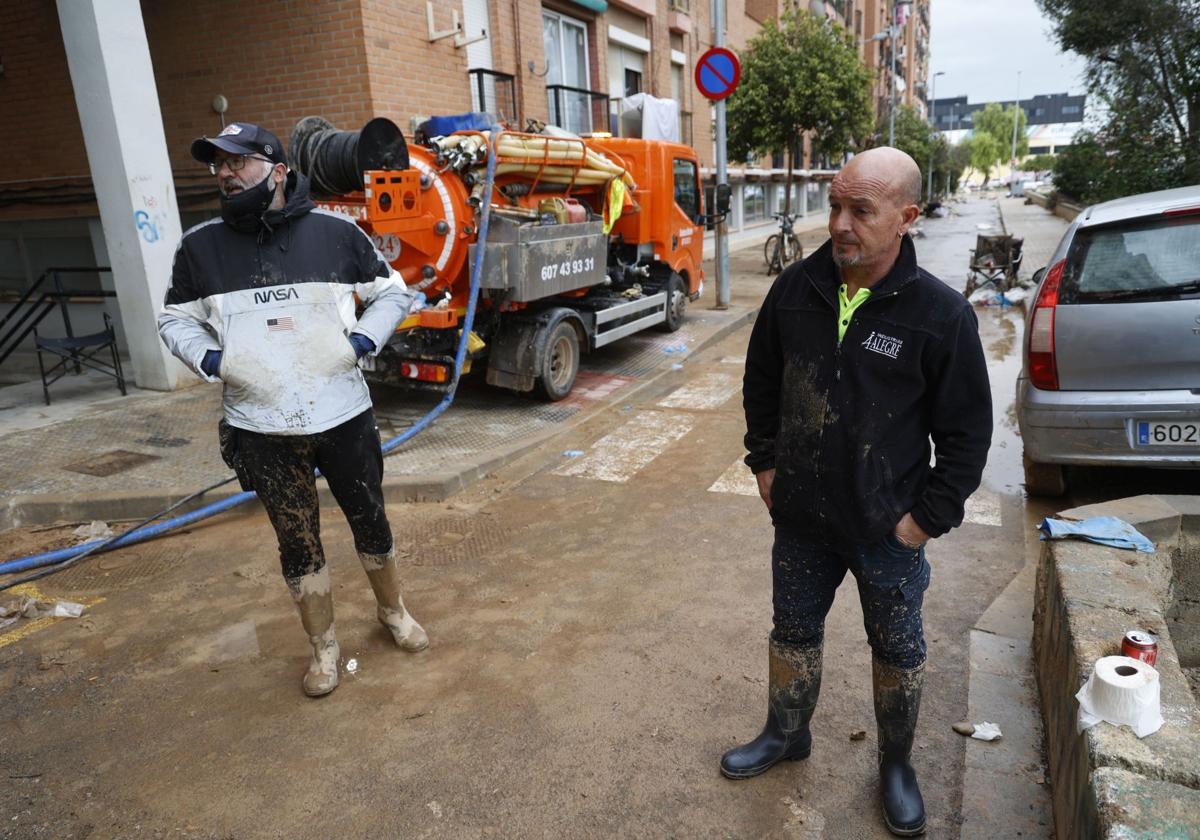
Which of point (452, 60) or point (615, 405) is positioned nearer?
point (615, 405)

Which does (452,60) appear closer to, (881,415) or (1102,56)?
(881,415)

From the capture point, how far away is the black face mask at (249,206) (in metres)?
2.97

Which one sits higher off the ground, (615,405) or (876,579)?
(876,579)

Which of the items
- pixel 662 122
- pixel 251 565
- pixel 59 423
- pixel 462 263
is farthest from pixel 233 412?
pixel 662 122

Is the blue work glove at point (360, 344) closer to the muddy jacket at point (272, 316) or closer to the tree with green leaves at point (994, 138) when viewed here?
the muddy jacket at point (272, 316)

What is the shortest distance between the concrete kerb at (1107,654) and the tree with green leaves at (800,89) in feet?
52.5

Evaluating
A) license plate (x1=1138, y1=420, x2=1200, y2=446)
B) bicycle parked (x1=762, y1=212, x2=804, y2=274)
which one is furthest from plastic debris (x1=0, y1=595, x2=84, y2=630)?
bicycle parked (x1=762, y1=212, x2=804, y2=274)

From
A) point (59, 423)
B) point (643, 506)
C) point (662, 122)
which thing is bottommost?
point (643, 506)

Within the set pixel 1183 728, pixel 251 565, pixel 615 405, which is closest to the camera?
pixel 1183 728

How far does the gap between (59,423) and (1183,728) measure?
25.8ft

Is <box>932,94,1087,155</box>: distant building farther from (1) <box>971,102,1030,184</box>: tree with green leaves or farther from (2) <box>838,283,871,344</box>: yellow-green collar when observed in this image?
(2) <box>838,283,871,344</box>: yellow-green collar

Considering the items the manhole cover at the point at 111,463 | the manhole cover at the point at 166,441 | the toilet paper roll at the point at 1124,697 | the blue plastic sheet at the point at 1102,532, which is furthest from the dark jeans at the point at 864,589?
the manhole cover at the point at 166,441

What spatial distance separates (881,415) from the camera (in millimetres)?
2250

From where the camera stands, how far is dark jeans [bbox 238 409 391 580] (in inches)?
126
